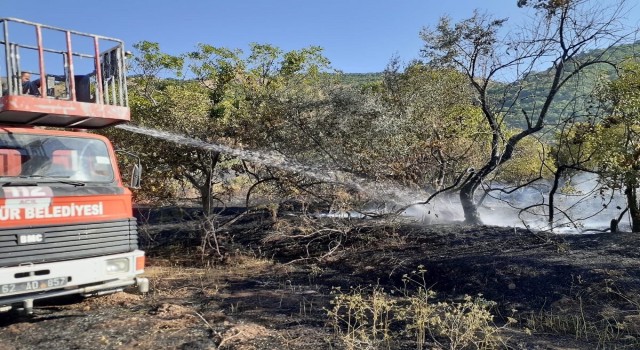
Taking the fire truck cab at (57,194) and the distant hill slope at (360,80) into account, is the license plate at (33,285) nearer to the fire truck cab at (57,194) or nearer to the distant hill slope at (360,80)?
the fire truck cab at (57,194)

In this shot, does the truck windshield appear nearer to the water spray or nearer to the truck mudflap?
the truck mudflap

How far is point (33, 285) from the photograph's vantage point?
491 centimetres

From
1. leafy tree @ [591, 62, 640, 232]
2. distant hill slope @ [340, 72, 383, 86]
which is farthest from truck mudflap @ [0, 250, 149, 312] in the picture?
Answer: leafy tree @ [591, 62, 640, 232]

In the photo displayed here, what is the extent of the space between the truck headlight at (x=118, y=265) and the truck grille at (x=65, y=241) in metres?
0.11

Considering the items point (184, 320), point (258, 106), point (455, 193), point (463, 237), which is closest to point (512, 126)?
point (455, 193)

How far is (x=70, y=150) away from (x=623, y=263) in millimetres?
7390

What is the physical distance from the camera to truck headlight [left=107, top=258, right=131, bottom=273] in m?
5.50

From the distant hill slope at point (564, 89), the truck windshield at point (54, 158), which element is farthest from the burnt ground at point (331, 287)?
the distant hill slope at point (564, 89)

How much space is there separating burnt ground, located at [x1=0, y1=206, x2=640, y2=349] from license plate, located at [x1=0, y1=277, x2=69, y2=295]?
553 millimetres

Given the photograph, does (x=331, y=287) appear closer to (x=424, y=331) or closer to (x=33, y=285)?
(x=424, y=331)

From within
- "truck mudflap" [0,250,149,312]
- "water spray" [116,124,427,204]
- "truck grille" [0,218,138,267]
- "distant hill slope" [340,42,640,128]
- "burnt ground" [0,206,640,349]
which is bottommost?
"burnt ground" [0,206,640,349]

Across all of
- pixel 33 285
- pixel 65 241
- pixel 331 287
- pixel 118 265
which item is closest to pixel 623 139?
pixel 331 287

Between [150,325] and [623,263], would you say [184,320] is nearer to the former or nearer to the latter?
[150,325]

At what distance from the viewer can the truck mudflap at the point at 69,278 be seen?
4812 mm
